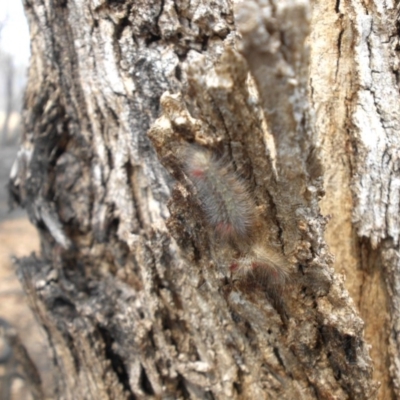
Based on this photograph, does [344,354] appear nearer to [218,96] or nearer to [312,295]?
[312,295]

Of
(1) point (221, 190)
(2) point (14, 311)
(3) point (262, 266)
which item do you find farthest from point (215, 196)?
(2) point (14, 311)

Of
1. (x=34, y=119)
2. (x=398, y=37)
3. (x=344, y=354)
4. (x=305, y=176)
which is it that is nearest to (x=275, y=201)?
(x=305, y=176)

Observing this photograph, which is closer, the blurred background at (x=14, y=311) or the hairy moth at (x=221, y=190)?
the hairy moth at (x=221, y=190)

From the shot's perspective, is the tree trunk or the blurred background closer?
the tree trunk

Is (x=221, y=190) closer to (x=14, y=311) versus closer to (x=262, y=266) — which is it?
(x=262, y=266)

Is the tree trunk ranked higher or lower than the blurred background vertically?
higher

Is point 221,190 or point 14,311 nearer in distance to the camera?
point 221,190

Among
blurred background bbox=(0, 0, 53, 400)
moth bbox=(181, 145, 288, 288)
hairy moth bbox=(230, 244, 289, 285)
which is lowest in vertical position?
blurred background bbox=(0, 0, 53, 400)
